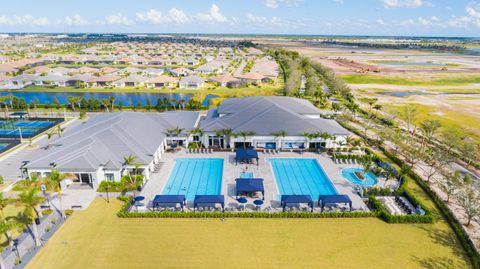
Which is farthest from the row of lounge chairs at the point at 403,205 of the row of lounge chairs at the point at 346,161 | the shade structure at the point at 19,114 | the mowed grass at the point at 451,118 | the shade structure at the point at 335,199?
the shade structure at the point at 19,114

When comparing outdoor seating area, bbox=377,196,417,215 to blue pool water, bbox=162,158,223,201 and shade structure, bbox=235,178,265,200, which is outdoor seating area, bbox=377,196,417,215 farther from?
blue pool water, bbox=162,158,223,201

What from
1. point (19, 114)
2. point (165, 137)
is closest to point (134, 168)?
point (165, 137)

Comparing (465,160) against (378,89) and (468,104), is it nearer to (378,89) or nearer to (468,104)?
(468,104)

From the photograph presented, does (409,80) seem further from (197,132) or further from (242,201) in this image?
(242,201)

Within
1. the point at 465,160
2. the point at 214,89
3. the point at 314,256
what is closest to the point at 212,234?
the point at 314,256

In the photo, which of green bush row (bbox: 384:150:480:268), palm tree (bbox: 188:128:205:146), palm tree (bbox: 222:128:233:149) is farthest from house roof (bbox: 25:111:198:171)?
green bush row (bbox: 384:150:480:268)
